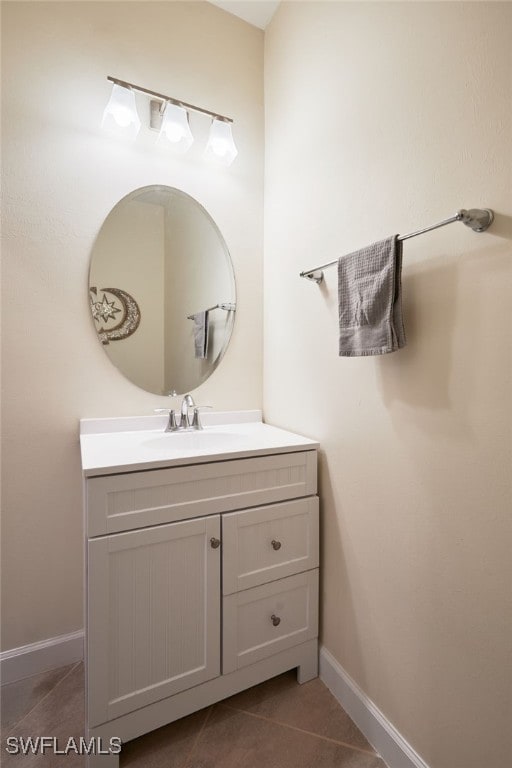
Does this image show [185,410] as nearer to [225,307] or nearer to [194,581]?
[225,307]

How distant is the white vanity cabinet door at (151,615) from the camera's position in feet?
3.21

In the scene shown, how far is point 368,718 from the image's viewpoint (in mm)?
1107

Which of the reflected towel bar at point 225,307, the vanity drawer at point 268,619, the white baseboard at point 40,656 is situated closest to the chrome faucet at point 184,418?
the reflected towel bar at point 225,307

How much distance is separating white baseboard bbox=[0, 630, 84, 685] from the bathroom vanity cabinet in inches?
20.5

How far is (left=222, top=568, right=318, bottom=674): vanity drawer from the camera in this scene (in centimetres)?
116

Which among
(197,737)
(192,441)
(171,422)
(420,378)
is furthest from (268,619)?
(420,378)

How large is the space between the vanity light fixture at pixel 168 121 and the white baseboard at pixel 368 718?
6.79 ft

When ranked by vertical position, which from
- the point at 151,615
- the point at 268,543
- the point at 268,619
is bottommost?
the point at 268,619

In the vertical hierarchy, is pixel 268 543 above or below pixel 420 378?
below

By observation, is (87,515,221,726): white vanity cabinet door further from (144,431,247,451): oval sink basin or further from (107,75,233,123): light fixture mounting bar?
(107,75,233,123): light fixture mounting bar

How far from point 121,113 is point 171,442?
A: 4.21 feet

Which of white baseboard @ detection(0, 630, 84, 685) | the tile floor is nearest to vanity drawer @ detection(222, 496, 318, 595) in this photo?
the tile floor

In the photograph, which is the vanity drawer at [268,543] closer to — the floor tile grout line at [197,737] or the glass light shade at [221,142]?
the floor tile grout line at [197,737]

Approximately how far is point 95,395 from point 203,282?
686 millimetres
